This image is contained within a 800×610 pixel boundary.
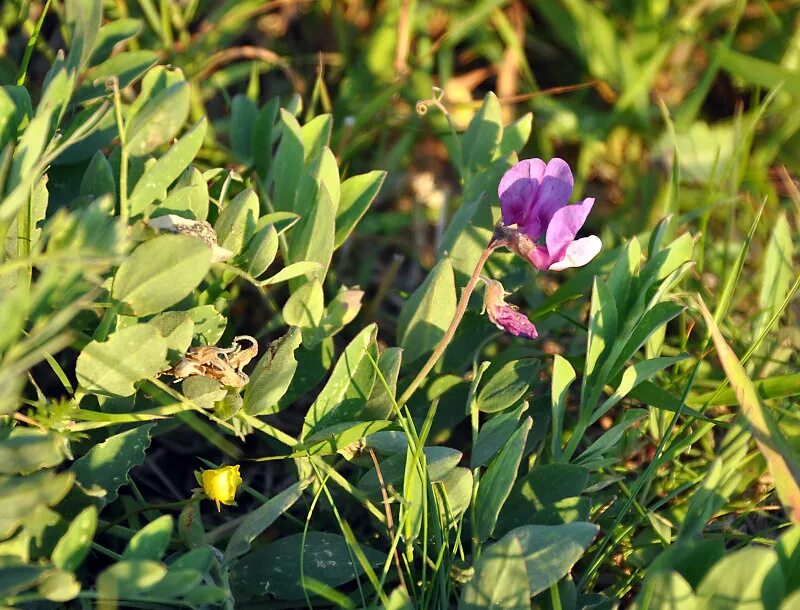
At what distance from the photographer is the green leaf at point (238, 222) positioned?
4.41 ft

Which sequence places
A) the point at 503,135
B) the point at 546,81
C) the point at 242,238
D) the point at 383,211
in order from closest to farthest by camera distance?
the point at 242,238 < the point at 503,135 < the point at 383,211 < the point at 546,81

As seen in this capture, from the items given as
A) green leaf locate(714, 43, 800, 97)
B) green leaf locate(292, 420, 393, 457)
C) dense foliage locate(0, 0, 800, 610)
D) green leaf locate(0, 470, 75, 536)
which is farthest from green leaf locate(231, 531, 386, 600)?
green leaf locate(714, 43, 800, 97)

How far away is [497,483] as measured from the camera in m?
1.23

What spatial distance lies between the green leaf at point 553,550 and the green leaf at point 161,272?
1.69 ft

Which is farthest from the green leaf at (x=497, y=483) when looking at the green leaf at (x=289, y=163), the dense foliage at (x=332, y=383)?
the green leaf at (x=289, y=163)

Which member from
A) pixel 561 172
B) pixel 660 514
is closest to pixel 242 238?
pixel 561 172

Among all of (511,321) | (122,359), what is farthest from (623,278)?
(122,359)

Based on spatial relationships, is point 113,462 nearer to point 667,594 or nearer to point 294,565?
point 294,565

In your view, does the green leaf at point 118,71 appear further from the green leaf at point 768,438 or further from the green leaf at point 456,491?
the green leaf at point 768,438

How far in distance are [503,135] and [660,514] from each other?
2.29ft

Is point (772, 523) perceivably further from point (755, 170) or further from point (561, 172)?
point (755, 170)

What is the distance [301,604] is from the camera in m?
1.29

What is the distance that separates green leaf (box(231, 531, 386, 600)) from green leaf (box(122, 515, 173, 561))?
21cm

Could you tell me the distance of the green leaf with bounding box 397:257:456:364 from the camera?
1.38m
